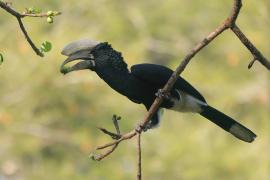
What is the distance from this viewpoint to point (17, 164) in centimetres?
750

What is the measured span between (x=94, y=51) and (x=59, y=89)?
4843 millimetres

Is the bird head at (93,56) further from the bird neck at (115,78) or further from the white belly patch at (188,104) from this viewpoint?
the white belly patch at (188,104)

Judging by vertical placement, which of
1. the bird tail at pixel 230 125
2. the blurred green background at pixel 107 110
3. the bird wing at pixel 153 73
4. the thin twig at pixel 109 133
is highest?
the blurred green background at pixel 107 110

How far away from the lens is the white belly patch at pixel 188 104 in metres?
2.82

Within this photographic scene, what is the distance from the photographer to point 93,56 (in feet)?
8.56

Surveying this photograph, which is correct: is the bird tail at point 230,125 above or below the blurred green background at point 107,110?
below

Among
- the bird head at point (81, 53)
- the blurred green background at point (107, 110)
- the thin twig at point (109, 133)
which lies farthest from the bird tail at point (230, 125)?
the blurred green background at point (107, 110)

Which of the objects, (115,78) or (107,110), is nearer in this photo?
(115,78)

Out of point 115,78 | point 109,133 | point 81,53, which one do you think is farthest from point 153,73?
point 109,133

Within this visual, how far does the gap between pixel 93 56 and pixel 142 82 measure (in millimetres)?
238

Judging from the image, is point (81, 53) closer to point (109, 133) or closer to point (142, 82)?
point (142, 82)

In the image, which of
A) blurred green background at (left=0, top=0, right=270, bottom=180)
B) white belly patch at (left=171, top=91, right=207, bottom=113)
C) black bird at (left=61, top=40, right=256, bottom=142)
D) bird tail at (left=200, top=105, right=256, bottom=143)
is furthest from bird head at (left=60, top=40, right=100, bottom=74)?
blurred green background at (left=0, top=0, right=270, bottom=180)

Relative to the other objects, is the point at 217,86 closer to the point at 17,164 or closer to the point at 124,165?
the point at 124,165

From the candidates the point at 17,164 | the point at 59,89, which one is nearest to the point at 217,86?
the point at 59,89
